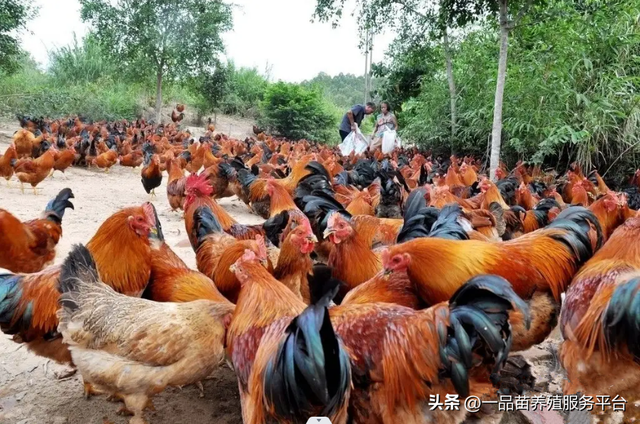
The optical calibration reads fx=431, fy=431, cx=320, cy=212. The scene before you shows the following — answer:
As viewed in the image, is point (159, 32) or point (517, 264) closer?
point (517, 264)

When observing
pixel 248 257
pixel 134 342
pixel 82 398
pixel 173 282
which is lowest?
pixel 82 398

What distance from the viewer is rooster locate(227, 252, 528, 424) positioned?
1618 millimetres

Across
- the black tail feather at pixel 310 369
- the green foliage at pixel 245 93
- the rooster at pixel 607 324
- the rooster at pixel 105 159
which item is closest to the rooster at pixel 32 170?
the rooster at pixel 105 159

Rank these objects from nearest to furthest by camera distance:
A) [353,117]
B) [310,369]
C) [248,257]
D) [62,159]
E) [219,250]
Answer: [310,369], [248,257], [219,250], [62,159], [353,117]

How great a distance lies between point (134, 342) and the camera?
92.4 inches

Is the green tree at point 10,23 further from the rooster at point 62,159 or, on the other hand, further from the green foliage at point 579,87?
the green foliage at point 579,87

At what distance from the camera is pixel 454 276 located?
267cm

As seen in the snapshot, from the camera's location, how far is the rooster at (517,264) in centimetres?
269

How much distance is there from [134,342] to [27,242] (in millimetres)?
2482

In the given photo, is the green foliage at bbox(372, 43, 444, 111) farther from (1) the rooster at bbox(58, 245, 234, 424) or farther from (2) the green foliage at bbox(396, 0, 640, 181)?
(1) the rooster at bbox(58, 245, 234, 424)

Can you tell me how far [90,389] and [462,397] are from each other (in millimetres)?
2370

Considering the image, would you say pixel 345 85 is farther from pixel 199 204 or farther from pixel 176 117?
pixel 199 204

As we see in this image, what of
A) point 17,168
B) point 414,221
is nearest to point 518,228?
point 414,221

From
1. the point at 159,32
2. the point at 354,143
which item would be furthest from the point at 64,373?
the point at 159,32
